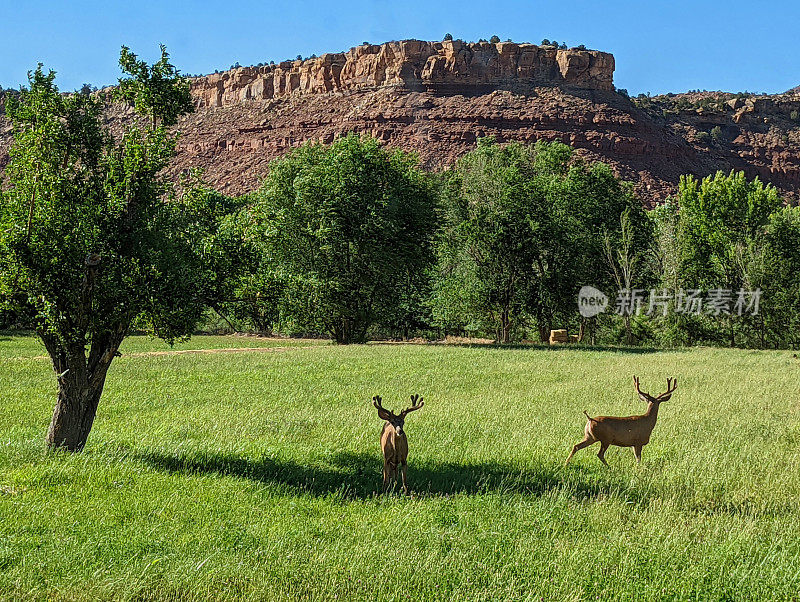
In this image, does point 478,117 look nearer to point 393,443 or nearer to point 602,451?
point 602,451

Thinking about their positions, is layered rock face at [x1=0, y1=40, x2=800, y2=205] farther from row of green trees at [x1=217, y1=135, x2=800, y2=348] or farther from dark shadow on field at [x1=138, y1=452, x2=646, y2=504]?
dark shadow on field at [x1=138, y1=452, x2=646, y2=504]

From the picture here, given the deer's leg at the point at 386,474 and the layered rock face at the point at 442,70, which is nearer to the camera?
the deer's leg at the point at 386,474

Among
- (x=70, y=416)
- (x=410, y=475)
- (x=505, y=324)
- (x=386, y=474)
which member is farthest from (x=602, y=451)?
(x=505, y=324)

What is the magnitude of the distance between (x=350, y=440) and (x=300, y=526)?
4.59 metres

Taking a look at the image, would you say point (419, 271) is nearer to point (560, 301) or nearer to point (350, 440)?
point (560, 301)

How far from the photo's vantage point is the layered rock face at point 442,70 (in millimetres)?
115000

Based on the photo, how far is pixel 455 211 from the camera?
138 ft

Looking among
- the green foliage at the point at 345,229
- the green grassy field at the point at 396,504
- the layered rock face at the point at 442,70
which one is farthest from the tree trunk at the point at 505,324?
the layered rock face at the point at 442,70

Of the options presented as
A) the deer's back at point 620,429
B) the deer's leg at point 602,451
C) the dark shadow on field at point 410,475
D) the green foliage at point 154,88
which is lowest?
the dark shadow on field at point 410,475

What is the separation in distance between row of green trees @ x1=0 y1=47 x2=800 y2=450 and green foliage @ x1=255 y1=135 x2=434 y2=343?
4.3 inches
